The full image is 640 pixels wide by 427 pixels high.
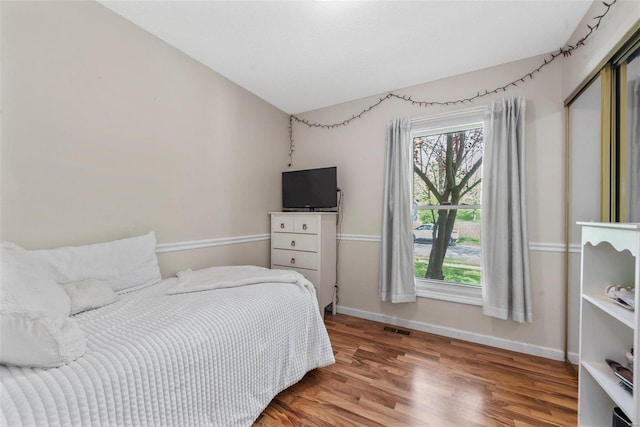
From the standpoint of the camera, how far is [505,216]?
201cm

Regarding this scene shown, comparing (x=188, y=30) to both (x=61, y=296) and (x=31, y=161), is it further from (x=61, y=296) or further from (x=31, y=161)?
(x=61, y=296)

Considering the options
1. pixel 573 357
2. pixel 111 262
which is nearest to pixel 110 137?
pixel 111 262

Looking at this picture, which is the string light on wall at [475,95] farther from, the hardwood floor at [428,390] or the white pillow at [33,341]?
the white pillow at [33,341]

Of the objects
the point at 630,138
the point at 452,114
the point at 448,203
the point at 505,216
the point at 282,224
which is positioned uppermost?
the point at 452,114

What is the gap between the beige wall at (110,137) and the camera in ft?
4.18

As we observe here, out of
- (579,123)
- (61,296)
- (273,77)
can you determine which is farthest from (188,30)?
(579,123)

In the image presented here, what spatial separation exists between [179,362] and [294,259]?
1656 mm

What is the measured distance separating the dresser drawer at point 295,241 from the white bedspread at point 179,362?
33.0 inches

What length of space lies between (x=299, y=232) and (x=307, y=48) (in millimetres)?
1611

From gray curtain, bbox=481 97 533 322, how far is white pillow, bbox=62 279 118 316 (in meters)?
2.62

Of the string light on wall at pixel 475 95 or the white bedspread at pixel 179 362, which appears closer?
the white bedspread at pixel 179 362

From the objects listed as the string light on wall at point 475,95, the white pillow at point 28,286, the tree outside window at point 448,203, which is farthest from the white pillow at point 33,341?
the string light on wall at point 475,95

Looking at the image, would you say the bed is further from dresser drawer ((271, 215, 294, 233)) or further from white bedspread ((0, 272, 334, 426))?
dresser drawer ((271, 215, 294, 233))

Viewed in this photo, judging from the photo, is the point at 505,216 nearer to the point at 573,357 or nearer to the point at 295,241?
the point at 573,357
